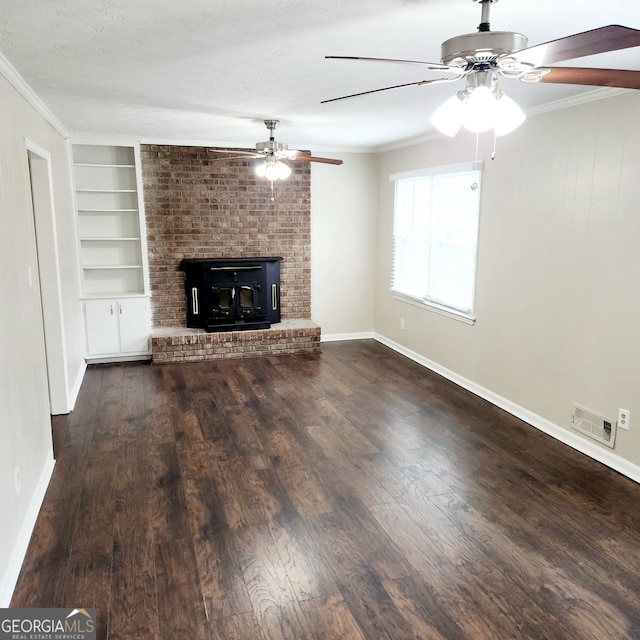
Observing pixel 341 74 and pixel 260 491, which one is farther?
pixel 260 491

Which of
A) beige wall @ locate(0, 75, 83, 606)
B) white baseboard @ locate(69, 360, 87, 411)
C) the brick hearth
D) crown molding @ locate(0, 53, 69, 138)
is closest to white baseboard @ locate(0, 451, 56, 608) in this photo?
beige wall @ locate(0, 75, 83, 606)

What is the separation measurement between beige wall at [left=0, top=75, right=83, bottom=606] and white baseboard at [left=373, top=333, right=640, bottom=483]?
333 centimetres

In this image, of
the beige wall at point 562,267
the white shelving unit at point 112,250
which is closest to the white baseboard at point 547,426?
the beige wall at point 562,267

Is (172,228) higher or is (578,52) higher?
(578,52)

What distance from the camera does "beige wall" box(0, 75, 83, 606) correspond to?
7.69 feet

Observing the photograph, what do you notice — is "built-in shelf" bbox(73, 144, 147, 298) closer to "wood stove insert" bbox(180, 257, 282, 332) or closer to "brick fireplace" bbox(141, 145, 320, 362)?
"brick fireplace" bbox(141, 145, 320, 362)

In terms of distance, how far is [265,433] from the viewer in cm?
396

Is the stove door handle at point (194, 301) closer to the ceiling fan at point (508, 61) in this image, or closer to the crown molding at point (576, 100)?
the crown molding at point (576, 100)

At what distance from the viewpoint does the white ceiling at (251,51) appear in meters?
2.02

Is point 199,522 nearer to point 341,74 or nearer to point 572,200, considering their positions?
point 341,74

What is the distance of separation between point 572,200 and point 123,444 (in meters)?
3.47

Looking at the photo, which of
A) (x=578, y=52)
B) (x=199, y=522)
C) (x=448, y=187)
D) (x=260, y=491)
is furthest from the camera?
(x=448, y=187)

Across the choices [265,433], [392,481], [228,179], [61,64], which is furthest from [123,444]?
[228,179]

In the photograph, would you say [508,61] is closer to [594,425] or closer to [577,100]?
[577,100]
